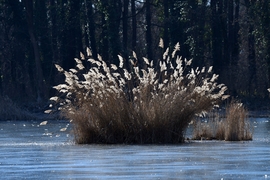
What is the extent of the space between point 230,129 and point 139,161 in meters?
5.87

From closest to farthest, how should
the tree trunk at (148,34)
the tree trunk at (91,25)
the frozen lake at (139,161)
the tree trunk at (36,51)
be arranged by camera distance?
the frozen lake at (139,161) → the tree trunk at (36,51) → the tree trunk at (91,25) → the tree trunk at (148,34)

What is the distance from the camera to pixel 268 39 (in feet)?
147

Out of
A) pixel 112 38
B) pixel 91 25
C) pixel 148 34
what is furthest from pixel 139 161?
pixel 148 34

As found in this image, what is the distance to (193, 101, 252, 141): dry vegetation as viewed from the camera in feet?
60.6

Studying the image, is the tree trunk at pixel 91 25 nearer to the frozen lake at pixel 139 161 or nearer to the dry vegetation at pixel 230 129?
the dry vegetation at pixel 230 129

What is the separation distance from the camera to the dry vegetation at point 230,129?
60.6 ft

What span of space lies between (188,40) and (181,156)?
115 ft

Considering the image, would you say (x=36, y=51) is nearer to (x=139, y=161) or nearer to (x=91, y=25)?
(x=91, y=25)

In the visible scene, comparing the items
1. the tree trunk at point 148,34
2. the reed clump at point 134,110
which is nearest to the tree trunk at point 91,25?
the tree trunk at point 148,34

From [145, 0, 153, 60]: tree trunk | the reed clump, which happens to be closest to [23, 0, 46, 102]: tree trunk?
[145, 0, 153, 60]: tree trunk

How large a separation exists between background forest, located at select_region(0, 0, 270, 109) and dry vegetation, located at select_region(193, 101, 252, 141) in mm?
26449

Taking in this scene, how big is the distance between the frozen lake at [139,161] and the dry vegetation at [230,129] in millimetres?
813

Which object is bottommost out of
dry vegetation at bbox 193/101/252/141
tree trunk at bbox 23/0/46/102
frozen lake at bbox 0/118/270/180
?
frozen lake at bbox 0/118/270/180

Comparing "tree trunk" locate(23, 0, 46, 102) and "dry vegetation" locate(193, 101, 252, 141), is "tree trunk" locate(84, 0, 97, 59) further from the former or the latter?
"dry vegetation" locate(193, 101, 252, 141)
